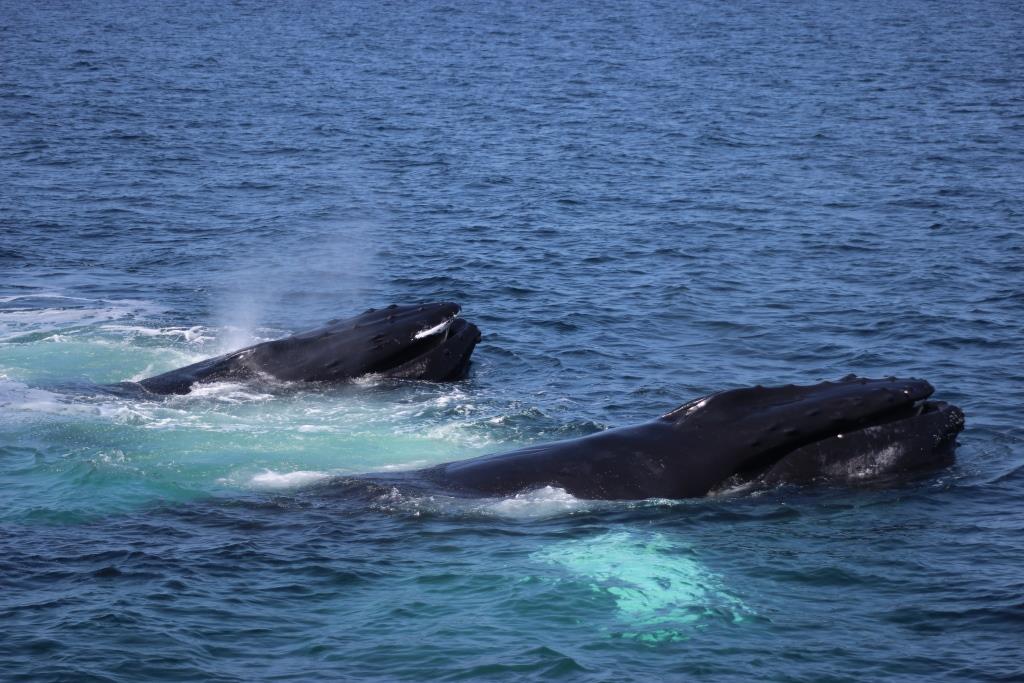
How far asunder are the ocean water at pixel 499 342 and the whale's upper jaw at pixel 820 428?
0.48 metres

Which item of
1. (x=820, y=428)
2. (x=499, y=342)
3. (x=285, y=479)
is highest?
(x=820, y=428)

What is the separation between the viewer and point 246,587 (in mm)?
16500

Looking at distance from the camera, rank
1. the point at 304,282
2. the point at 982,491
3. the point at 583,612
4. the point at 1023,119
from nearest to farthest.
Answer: the point at 583,612 < the point at 982,491 < the point at 304,282 < the point at 1023,119

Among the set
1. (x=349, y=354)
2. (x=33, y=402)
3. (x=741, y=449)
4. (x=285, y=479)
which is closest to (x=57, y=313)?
(x=33, y=402)

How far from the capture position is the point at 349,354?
24922mm

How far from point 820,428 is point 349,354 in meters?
9.53

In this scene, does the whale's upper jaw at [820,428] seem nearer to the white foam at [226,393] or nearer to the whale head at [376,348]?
the whale head at [376,348]

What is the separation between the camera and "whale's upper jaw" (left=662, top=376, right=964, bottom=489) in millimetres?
18688

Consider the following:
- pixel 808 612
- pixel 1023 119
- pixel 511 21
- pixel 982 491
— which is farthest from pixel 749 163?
pixel 511 21

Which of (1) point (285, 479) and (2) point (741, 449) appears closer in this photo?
(2) point (741, 449)

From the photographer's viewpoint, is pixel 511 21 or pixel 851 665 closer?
pixel 851 665

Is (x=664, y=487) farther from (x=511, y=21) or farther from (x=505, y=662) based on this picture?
(x=511, y=21)

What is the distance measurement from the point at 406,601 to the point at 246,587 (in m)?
2.00

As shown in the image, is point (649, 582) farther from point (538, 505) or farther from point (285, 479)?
point (285, 479)
